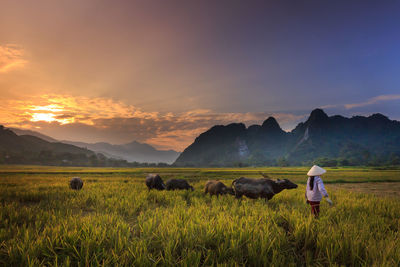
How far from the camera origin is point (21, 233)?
417 cm

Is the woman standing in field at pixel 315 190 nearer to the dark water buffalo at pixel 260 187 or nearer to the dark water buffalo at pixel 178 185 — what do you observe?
the dark water buffalo at pixel 260 187

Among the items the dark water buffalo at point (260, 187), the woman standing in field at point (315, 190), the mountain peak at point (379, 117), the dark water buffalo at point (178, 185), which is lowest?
the dark water buffalo at point (178, 185)

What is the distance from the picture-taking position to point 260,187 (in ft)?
29.1

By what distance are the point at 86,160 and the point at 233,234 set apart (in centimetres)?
14845

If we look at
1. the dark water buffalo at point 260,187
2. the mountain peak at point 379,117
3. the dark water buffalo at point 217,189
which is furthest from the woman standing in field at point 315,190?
the mountain peak at point 379,117

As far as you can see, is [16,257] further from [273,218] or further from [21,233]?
[273,218]

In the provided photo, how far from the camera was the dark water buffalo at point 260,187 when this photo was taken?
28.9ft

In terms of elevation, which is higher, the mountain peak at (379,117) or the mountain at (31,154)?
the mountain peak at (379,117)

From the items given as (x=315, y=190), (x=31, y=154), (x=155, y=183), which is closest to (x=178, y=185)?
(x=155, y=183)

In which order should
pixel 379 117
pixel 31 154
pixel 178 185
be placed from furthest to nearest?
1. pixel 379 117
2. pixel 31 154
3. pixel 178 185

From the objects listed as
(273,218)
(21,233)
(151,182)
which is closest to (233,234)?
(273,218)

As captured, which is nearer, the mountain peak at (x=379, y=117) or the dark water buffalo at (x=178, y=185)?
the dark water buffalo at (x=178, y=185)

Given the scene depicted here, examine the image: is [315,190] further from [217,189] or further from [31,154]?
[31,154]

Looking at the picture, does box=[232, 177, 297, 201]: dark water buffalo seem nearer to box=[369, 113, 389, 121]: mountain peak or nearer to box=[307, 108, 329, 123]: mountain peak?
box=[307, 108, 329, 123]: mountain peak
